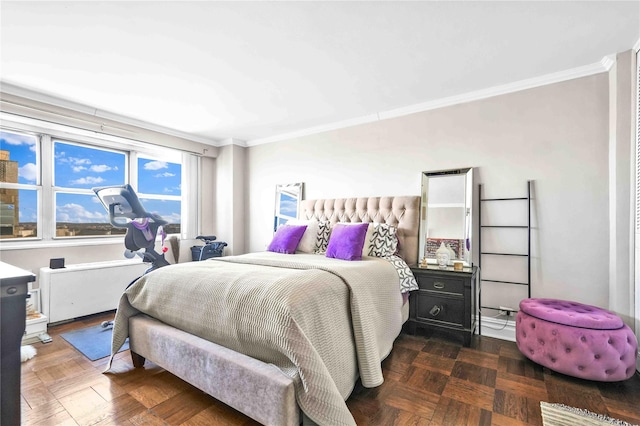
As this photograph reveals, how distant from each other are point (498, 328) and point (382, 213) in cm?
161

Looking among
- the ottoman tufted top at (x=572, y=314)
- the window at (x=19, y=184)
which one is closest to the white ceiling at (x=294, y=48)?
the window at (x=19, y=184)

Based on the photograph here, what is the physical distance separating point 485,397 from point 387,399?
2.03 feet

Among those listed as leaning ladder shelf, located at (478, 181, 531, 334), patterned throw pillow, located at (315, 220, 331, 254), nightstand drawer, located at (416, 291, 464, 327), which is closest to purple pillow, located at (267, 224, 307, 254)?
patterned throw pillow, located at (315, 220, 331, 254)

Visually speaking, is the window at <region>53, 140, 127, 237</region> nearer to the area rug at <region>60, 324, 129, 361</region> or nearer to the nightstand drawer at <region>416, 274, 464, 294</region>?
the area rug at <region>60, 324, 129, 361</region>

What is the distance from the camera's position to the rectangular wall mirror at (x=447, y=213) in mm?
2869

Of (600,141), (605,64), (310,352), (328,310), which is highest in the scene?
(605,64)

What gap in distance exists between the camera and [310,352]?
1334 mm

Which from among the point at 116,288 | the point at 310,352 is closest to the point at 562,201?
the point at 310,352

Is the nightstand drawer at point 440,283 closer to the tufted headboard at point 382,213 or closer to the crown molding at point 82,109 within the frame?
the tufted headboard at point 382,213

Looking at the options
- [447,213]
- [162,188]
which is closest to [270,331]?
[447,213]

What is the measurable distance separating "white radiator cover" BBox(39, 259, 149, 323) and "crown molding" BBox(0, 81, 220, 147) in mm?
1786

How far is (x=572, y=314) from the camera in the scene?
1.98 m

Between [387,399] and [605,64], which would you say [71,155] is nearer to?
[387,399]

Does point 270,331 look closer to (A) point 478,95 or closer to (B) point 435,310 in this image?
(B) point 435,310
